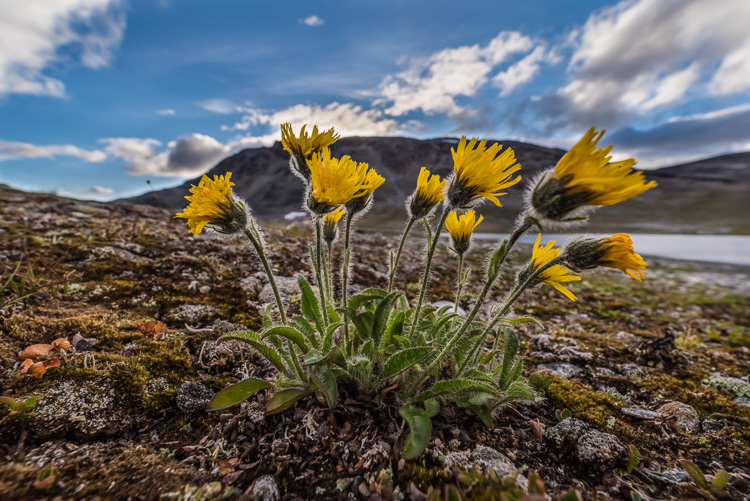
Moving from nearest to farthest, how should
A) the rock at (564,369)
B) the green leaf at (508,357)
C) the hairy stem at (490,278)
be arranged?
the hairy stem at (490,278) → the green leaf at (508,357) → the rock at (564,369)

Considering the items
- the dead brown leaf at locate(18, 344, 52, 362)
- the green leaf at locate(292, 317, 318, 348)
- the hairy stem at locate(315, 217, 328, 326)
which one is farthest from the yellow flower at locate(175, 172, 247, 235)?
the dead brown leaf at locate(18, 344, 52, 362)

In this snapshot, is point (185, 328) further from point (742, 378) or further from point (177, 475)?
point (742, 378)

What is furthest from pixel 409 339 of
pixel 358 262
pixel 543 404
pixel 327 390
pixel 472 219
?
pixel 358 262

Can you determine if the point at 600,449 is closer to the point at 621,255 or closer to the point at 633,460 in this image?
the point at 633,460

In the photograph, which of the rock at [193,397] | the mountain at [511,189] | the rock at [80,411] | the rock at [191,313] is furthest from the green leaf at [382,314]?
the mountain at [511,189]

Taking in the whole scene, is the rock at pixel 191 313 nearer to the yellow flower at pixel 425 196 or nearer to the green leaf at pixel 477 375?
the yellow flower at pixel 425 196

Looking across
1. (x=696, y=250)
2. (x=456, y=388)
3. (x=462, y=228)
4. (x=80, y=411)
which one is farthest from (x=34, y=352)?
(x=696, y=250)

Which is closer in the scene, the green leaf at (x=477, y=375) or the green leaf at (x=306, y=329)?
the green leaf at (x=477, y=375)
